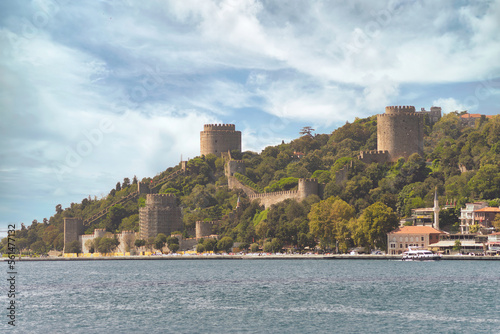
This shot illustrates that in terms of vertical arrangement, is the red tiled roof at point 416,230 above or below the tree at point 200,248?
above

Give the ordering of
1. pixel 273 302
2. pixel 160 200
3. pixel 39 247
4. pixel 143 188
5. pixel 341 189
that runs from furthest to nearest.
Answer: pixel 39 247, pixel 143 188, pixel 160 200, pixel 341 189, pixel 273 302

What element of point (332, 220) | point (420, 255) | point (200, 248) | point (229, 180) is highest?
point (229, 180)

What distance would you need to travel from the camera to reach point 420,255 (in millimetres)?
65562

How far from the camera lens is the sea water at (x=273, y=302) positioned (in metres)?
30.5

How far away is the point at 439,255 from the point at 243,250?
73.5 ft

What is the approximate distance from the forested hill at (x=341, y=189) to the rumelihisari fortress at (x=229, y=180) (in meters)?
1.28

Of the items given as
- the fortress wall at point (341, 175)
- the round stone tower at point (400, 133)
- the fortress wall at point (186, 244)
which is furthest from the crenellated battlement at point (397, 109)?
the fortress wall at point (186, 244)

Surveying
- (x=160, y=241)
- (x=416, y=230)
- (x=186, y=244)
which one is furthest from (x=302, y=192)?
(x=160, y=241)

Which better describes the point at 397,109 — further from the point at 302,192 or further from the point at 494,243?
the point at 494,243

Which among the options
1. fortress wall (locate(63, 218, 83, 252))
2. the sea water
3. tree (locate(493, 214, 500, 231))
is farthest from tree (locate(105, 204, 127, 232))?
tree (locate(493, 214, 500, 231))

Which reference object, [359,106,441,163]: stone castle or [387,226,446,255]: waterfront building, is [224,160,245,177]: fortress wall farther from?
[387,226,446,255]: waterfront building

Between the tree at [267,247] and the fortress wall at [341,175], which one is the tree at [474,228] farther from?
the tree at [267,247]

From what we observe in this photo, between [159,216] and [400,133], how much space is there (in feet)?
93.6

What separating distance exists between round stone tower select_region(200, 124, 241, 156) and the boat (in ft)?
146
